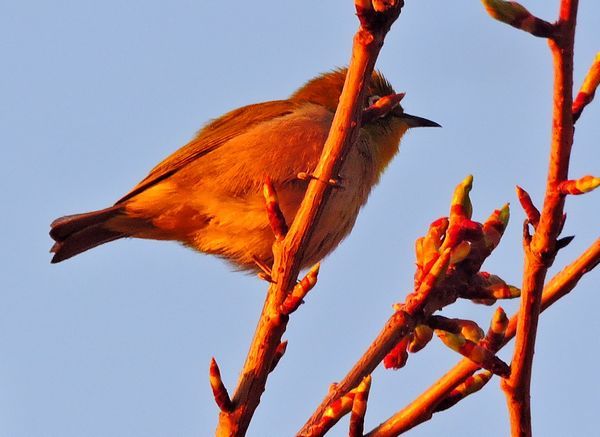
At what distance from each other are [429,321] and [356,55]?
0.90 metres

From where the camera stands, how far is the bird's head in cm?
720

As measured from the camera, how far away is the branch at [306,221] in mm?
2857

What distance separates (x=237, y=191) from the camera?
19.6 ft

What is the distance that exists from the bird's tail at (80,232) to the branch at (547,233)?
473 cm

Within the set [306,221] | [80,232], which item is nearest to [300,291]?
[306,221]

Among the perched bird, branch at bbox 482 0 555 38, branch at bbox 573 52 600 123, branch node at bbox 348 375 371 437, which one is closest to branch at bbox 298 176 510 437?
branch node at bbox 348 375 371 437

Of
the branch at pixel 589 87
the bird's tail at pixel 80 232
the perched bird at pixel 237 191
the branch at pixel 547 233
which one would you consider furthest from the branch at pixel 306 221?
the bird's tail at pixel 80 232

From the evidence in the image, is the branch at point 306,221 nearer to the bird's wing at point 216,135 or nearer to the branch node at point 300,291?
the branch node at point 300,291

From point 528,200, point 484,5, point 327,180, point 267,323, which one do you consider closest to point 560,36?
point 484,5

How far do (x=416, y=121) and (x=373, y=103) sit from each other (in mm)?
1054

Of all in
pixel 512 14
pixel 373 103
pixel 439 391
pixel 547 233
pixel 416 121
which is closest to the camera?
pixel 512 14

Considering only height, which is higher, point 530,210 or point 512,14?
point 512,14

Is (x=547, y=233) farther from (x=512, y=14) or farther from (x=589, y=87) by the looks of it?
(x=512, y=14)

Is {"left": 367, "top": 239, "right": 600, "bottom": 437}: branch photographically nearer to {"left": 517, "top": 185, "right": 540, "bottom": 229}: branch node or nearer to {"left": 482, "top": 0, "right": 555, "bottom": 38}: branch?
{"left": 517, "top": 185, "right": 540, "bottom": 229}: branch node
